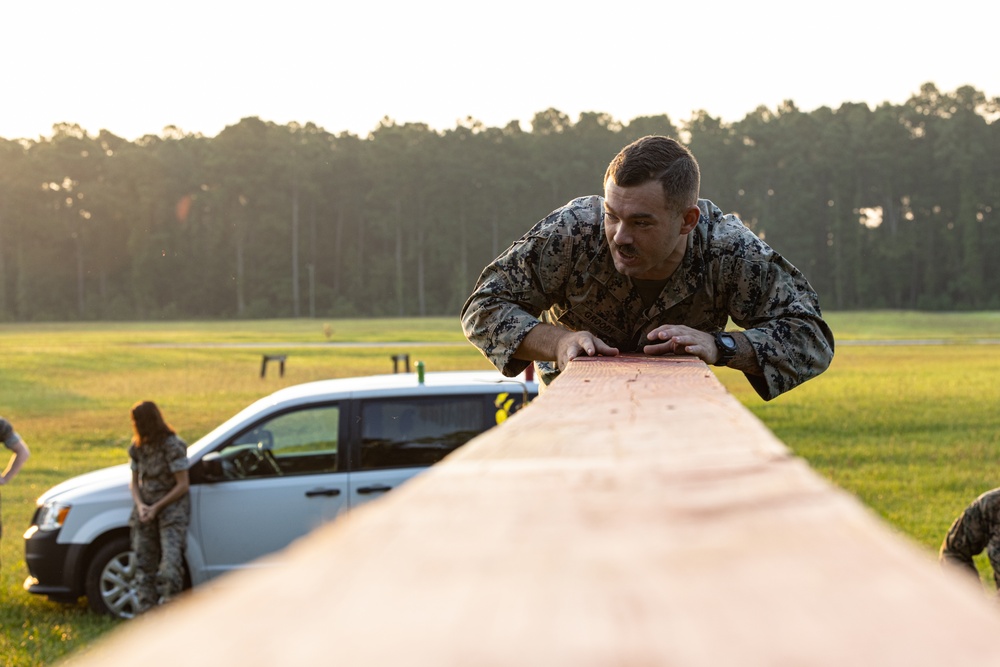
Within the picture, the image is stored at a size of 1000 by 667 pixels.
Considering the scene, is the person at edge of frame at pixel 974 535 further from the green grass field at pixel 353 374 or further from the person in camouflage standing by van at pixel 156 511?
the person in camouflage standing by van at pixel 156 511

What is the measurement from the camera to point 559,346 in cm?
326

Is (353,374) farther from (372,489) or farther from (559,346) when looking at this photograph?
(559,346)

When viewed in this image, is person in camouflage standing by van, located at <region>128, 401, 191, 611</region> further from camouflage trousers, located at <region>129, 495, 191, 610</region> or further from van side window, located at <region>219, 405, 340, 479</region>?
van side window, located at <region>219, 405, 340, 479</region>

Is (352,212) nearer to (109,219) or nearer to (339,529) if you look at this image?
(109,219)

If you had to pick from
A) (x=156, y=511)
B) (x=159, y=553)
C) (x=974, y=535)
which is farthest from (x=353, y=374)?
(x=974, y=535)

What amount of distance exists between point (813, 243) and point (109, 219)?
185 ft

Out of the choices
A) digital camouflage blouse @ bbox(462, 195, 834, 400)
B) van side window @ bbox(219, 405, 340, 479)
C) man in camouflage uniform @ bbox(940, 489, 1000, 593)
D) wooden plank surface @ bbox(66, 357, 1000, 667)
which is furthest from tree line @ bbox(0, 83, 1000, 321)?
wooden plank surface @ bbox(66, 357, 1000, 667)

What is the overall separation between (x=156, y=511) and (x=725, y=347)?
6.22m

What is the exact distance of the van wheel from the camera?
353 inches

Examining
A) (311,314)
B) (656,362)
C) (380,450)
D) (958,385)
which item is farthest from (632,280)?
(311,314)

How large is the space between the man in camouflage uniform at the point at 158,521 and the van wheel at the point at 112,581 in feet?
1.48

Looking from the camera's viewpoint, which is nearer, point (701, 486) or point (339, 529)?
point (339, 529)

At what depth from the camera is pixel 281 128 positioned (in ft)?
316

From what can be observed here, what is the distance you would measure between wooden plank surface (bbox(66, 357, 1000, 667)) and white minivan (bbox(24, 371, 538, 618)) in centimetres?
783
